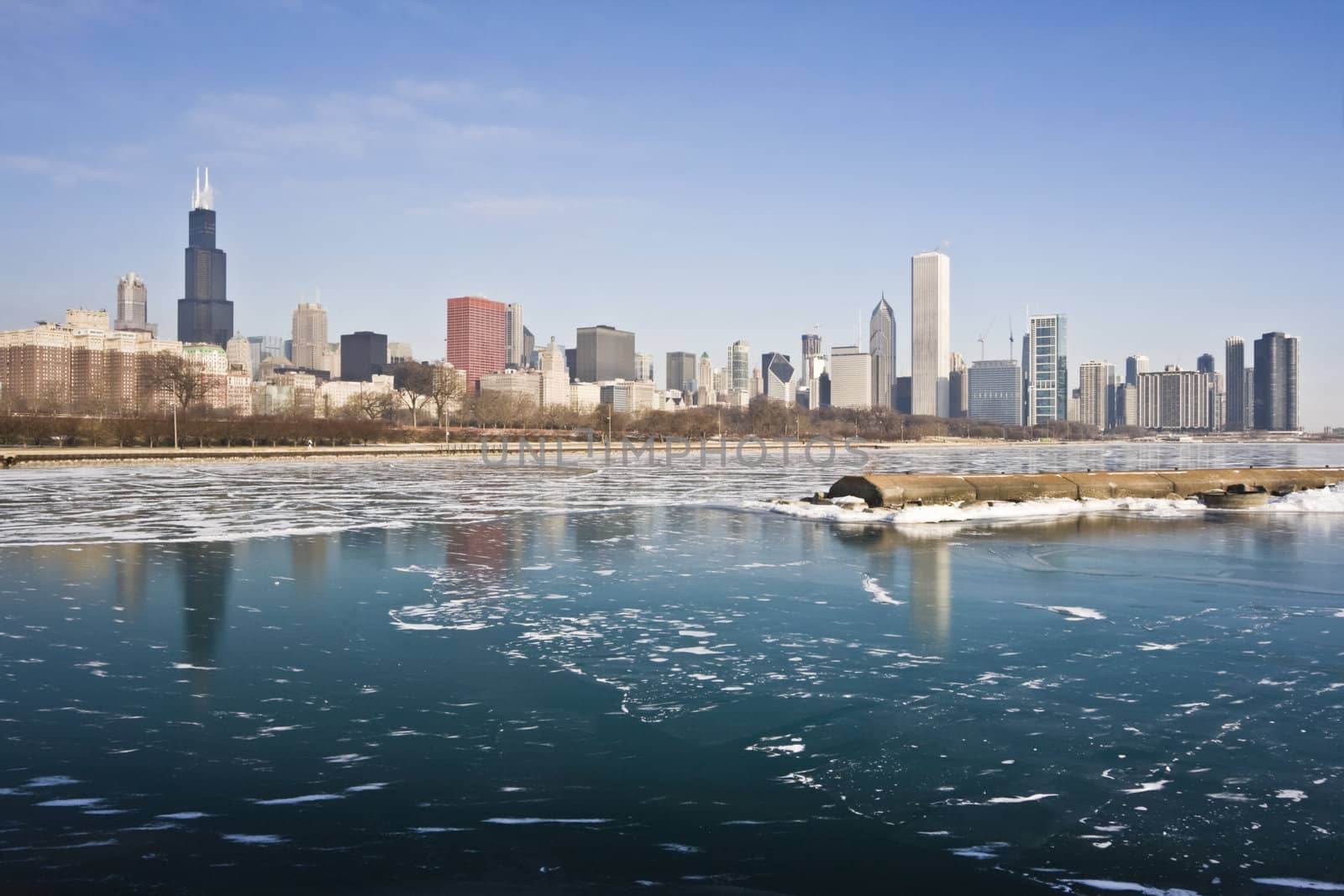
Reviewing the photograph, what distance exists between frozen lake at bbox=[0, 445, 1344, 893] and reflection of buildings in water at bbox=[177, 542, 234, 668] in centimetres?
8

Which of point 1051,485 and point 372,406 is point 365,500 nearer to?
point 1051,485

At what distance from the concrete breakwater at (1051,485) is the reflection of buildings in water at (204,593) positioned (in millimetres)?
14345

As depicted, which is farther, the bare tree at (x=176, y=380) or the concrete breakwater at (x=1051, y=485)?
the bare tree at (x=176, y=380)

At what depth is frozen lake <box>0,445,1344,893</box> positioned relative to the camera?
4852mm

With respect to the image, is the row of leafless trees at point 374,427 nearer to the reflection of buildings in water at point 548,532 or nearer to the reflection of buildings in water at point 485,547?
the reflection of buildings in water at point 548,532

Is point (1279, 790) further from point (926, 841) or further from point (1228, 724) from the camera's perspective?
point (926, 841)

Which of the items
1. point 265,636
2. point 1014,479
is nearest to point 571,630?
point 265,636

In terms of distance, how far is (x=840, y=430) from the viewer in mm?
190125

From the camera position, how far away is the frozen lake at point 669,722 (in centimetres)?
485

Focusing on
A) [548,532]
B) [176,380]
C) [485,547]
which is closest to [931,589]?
[485,547]

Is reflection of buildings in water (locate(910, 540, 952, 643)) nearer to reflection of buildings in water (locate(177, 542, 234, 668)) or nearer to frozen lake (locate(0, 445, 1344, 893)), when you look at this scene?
frozen lake (locate(0, 445, 1344, 893))

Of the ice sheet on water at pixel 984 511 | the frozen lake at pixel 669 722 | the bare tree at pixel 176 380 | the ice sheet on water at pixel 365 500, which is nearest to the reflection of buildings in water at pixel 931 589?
the frozen lake at pixel 669 722

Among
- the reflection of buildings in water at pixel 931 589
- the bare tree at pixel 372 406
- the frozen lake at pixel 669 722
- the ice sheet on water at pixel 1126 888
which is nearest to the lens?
the ice sheet on water at pixel 1126 888

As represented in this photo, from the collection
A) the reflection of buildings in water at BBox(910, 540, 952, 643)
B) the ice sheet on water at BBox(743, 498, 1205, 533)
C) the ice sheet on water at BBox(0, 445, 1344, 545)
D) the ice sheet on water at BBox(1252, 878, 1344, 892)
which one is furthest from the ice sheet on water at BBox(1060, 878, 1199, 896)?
the ice sheet on water at BBox(0, 445, 1344, 545)
